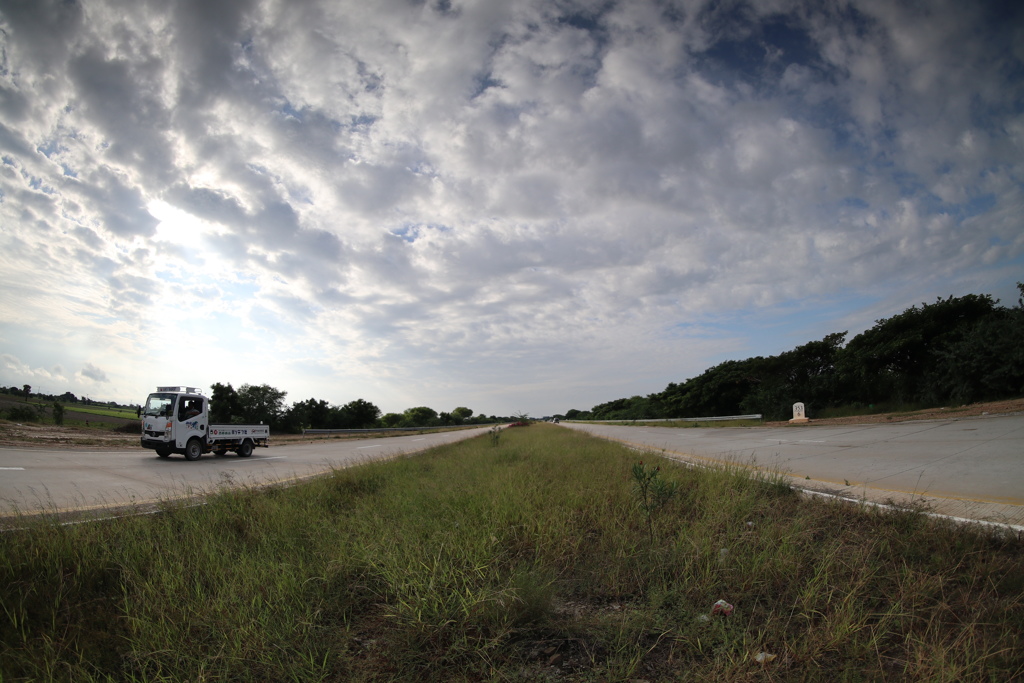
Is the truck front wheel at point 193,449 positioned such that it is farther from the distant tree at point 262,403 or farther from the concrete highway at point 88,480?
the distant tree at point 262,403

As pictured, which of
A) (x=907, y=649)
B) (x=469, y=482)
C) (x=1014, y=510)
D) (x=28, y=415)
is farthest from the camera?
(x=28, y=415)

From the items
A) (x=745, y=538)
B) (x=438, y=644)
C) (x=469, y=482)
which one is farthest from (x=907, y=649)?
(x=469, y=482)

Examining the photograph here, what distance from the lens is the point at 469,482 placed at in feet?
22.4

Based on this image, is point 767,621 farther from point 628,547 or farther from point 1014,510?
point 1014,510

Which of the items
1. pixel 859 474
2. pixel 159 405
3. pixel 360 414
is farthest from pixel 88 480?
pixel 360 414

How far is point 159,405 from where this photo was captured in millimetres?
15586

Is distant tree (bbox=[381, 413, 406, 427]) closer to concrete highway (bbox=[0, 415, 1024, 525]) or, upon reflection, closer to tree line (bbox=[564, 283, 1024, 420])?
tree line (bbox=[564, 283, 1024, 420])

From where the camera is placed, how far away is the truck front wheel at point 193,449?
15.8 m

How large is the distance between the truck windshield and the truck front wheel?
4.20 feet

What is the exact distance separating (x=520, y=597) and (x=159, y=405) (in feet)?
58.5

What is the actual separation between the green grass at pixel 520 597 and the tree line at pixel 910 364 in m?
24.2

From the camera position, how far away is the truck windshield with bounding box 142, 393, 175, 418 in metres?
15.4

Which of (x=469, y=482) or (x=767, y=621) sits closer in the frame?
(x=767, y=621)

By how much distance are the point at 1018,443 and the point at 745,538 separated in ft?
28.8
